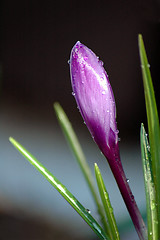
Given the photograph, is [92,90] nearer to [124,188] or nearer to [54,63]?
[124,188]

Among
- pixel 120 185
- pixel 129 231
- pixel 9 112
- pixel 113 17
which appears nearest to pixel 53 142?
pixel 9 112

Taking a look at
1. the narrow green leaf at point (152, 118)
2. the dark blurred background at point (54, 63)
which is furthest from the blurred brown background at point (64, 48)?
the narrow green leaf at point (152, 118)

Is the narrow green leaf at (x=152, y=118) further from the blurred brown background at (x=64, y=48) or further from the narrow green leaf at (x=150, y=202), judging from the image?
the blurred brown background at (x=64, y=48)

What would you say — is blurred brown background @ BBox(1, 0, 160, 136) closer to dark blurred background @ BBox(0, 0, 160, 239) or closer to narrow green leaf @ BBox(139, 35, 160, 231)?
dark blurred background @ BBox(0, 0, 160, 239)

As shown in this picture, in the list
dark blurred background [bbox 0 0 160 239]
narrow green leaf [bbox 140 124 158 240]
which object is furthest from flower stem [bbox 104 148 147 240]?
dark blurred background [bbox 0 0 160 239]

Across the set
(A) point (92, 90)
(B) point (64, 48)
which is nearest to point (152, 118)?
(A) point (92, 90)

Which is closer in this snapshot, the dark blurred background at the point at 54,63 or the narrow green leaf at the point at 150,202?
the narrow green leaf at the point at 150,202
